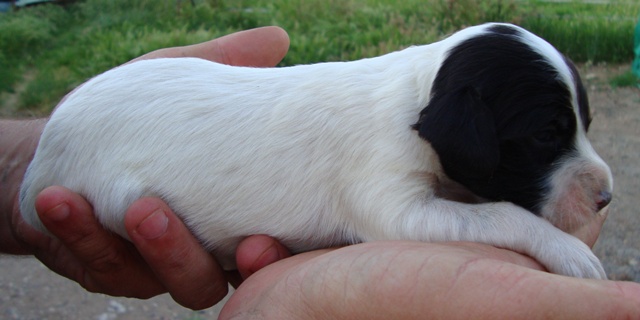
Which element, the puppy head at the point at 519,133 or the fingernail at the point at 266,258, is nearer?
the puppy head at the point at 519,133

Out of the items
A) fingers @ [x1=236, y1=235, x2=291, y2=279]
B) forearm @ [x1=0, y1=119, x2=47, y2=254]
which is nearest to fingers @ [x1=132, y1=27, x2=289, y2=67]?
forearm @ [x1=0, y1=119, x2=47, y2=254]

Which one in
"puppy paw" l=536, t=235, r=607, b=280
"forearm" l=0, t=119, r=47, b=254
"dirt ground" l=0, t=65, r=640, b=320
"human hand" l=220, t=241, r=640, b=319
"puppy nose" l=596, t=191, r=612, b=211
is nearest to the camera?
"human hand" l=220, t=241, r=640, b=319

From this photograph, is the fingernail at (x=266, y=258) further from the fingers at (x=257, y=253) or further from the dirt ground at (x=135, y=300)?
the dirt ground at (x=135, y=300)

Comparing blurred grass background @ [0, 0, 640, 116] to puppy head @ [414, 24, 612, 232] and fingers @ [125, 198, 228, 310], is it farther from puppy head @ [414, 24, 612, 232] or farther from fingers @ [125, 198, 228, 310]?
puppy head @ [414, 24, 612, 232]

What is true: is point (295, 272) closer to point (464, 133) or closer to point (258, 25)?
point (464, 133)

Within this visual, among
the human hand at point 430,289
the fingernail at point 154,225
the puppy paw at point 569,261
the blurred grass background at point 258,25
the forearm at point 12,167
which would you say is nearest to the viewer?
the human hand at point 430,289

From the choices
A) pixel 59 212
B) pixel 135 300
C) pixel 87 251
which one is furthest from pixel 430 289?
pixel 135 300

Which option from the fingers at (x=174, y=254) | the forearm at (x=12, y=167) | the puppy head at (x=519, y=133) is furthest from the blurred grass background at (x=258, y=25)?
the puppy head at (x=519, y=133)
